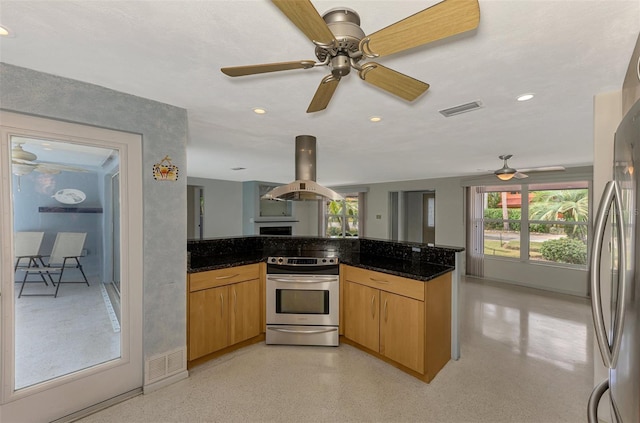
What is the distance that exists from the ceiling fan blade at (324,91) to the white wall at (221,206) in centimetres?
615

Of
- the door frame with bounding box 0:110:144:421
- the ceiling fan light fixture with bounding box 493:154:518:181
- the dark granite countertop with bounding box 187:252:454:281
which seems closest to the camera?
the door frame with bounding box 0:110:144:421

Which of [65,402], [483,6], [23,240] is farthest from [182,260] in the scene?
[483,6]

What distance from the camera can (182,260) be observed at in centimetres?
236

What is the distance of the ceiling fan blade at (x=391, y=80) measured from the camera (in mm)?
1188

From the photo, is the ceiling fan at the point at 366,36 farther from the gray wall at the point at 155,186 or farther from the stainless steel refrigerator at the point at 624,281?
the gray wall at the point at 155,186

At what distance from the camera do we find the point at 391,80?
129cm

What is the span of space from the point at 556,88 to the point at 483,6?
1.16 meters

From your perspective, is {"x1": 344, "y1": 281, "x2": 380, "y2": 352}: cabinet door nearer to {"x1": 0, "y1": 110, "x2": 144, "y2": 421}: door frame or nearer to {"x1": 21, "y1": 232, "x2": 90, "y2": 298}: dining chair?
{"x1": 0, "y1": 110, "x2": 144, "y2": 421}: door frame

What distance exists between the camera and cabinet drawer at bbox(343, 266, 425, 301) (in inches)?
92.6

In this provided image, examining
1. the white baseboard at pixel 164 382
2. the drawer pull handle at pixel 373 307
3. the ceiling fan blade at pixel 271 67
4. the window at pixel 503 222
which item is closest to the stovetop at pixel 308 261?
the drawer pull handle at pixel 373 307

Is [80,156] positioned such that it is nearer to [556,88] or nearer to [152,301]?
[152,301]

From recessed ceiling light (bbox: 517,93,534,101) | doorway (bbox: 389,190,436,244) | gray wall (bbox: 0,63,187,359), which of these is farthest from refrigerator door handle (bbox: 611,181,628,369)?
doorway (bbox: 389,190,436,244)

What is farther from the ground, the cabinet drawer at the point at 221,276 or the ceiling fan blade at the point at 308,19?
the ceiling fan blade at the point at 308,19

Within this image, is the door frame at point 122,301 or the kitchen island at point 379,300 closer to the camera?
the door frame at point 122,301
